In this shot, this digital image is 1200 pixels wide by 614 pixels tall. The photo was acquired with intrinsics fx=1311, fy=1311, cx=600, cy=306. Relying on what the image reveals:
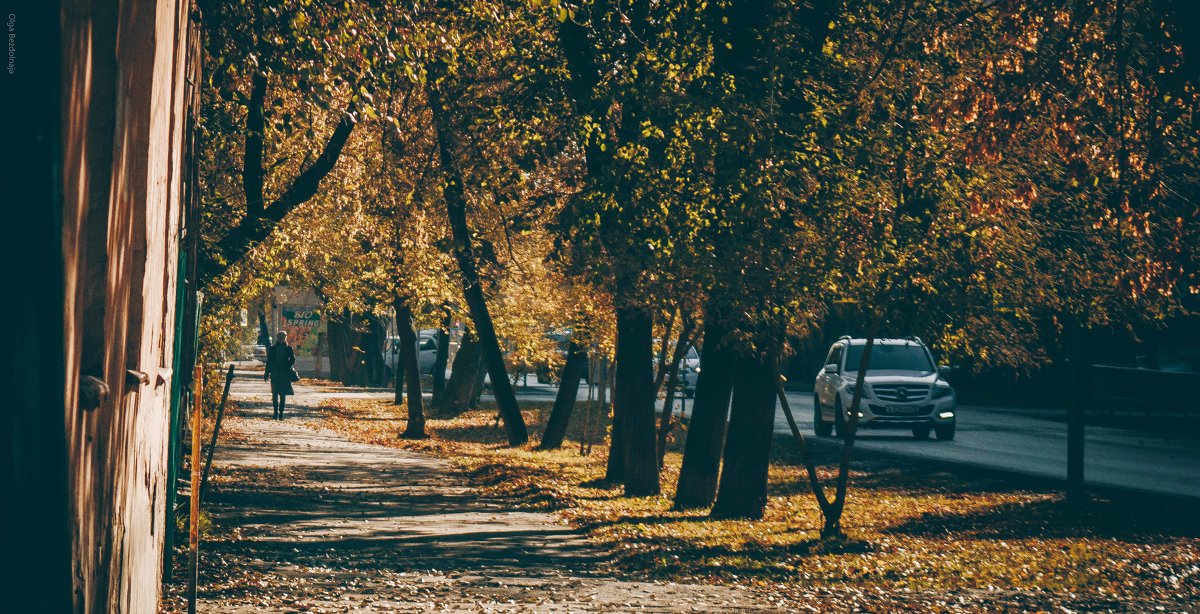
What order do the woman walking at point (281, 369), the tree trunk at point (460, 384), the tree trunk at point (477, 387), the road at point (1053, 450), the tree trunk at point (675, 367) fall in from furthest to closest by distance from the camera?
the tree trunk at point (477, 387), the tree trunk at point (460, 384), the woman walking at point (281, 369), the road at point (1053, 450), the tree trunk at point (675, 367)

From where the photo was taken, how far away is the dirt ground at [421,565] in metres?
8.89

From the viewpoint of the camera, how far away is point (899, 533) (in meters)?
13.8

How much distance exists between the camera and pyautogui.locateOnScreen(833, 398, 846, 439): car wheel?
26203mm

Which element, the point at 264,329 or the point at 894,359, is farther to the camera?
the point at 264,329

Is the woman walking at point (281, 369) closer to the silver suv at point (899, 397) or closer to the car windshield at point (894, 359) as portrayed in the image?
the silver suv at point (899, 397)

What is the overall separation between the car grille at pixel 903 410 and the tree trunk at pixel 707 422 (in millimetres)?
11258

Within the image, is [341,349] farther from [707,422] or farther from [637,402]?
[707,422]

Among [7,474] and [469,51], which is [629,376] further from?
[7,474]

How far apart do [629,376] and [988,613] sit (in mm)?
8346

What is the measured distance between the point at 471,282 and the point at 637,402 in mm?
6718

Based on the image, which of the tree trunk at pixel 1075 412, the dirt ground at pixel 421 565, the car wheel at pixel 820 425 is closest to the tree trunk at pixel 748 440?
the dirt ground at pixel 421 565

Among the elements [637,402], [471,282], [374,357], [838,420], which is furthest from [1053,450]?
[374,357]

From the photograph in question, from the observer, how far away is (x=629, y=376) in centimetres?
1692

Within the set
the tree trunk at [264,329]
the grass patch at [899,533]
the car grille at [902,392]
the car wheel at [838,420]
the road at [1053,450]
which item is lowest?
the grass patch at [899,533]
